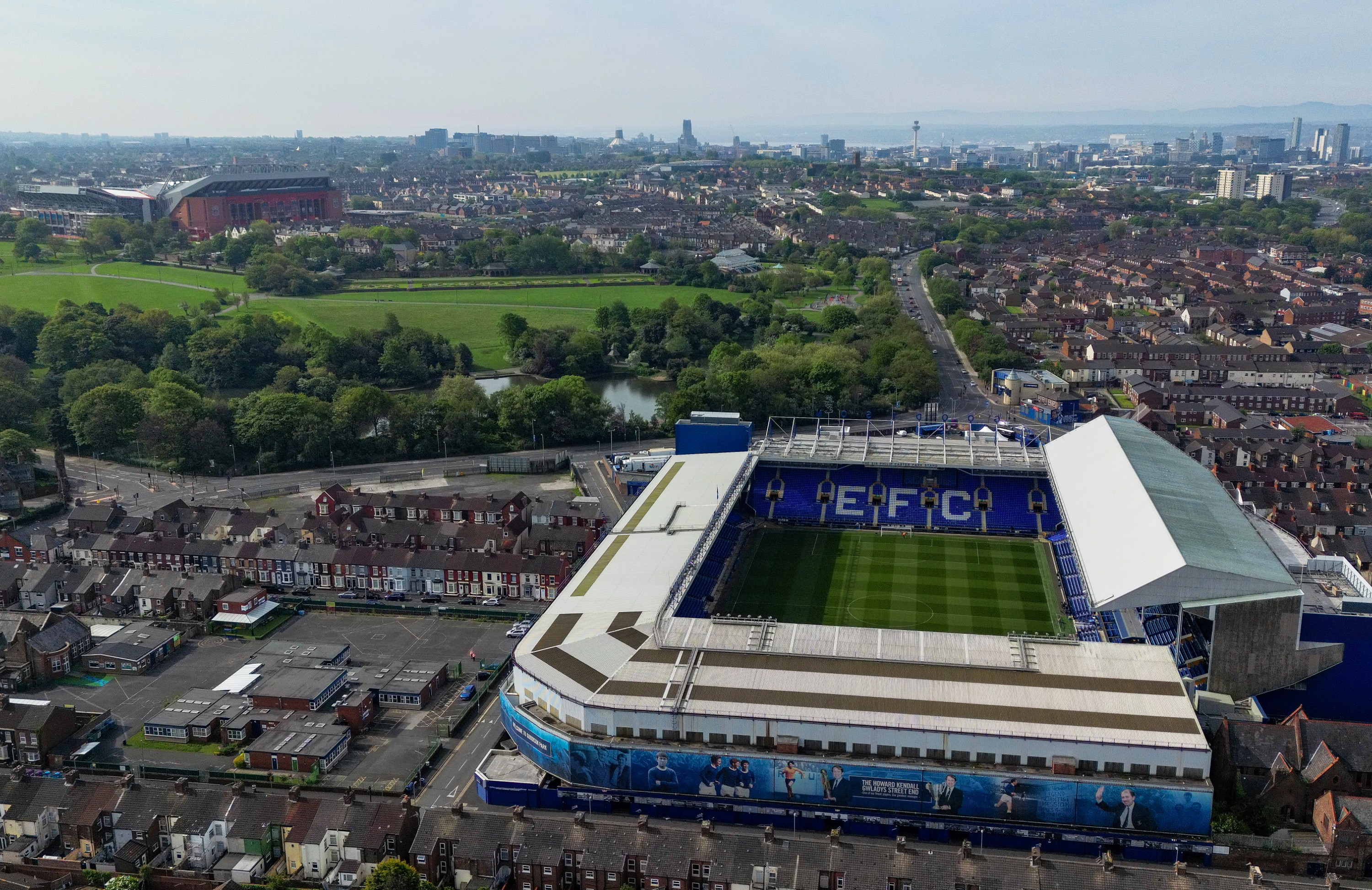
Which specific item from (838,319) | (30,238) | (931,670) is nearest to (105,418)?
(931,670)

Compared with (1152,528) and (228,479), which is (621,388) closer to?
(228,479)

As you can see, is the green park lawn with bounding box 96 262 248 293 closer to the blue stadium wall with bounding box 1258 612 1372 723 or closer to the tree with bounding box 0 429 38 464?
the tree with bounding box 0 429 38 464

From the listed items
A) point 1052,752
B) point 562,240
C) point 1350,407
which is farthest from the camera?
point 562,240

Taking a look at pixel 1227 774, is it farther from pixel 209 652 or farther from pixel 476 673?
pixel 209 652

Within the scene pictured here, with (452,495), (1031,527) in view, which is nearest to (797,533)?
(1031,527)

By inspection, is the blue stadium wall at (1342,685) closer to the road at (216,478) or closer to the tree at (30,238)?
the road at (216,478)

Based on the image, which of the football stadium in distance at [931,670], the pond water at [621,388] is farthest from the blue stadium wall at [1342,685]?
the pond water at [621,388]

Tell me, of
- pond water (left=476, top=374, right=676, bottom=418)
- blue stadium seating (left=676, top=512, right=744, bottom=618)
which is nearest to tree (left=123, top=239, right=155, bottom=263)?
pond water (left=476, top=374, right=676, bottom=418)
